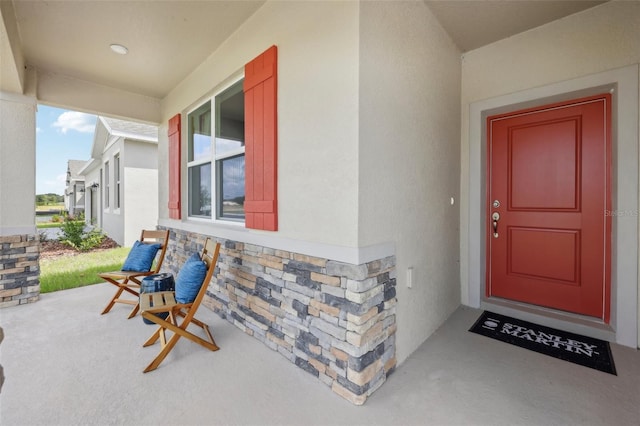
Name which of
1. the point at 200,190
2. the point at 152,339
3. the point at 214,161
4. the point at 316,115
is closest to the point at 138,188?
the point at 200,190

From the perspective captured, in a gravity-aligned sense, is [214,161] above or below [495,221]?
above

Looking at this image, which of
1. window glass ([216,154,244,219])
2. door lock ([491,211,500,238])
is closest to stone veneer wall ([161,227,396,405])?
window glass ([216,154,244,219])

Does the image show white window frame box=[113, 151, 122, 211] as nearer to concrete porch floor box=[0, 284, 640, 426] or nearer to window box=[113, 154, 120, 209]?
window box=[113, 154, 120, 209]

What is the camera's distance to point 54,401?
5.98ft

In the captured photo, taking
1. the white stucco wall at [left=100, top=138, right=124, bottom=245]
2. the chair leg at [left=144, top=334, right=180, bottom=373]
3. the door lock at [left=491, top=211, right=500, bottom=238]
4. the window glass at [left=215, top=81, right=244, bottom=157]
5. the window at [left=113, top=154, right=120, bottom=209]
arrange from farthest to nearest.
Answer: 1. the window at [left=113, top=154, right=120, bottom=209]
2. the white stucco wall at [left=100, top=138, right=124, bottom=245]
3. the door lock at [left=491, top=211, right=500, bottom=238]
4. the window glass at [left=215, top=81, right=244, bottom=157]
5. the chair leg at [left=144, top=334, right=180, bottom=373]

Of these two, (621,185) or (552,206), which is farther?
(552,206)

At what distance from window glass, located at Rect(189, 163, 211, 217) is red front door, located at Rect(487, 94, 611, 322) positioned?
3.43 metres

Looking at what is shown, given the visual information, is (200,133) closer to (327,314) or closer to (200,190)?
(200,190)

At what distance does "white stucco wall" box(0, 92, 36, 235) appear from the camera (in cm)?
347

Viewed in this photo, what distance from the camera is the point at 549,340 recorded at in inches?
100

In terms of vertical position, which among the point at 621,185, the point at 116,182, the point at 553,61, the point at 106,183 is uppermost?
the point at 553,61

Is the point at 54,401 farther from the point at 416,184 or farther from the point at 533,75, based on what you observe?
the point at 533,75

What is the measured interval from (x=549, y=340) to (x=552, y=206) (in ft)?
4.24

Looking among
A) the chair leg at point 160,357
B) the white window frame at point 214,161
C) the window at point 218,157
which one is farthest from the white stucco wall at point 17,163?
the chair leg at point 160,357
